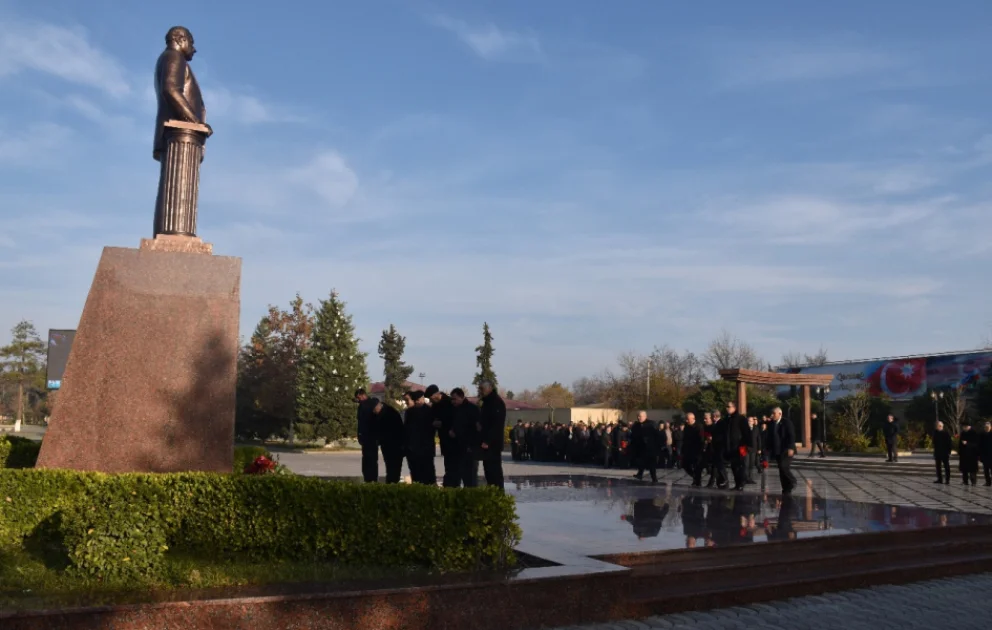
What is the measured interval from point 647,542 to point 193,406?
4833 millimetres

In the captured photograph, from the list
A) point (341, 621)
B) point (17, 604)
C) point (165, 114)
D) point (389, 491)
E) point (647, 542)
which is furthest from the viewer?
point (165, 114)

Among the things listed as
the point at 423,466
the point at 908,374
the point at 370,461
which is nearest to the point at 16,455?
the point at 370,461

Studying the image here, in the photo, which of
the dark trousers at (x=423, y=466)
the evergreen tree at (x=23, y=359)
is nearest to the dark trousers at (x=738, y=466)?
the dark trousers at (x=423, y=466)

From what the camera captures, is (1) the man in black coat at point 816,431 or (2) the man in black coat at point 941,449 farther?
(1) the man in black coat at point 816,431

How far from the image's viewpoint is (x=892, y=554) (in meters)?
8.07

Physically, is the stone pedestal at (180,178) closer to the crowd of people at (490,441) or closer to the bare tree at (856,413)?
the crowd of people at (490,441)

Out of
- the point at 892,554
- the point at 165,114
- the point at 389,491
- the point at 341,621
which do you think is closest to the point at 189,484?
the point at 389,491

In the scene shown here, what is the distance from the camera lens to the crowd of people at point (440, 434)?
401 inches

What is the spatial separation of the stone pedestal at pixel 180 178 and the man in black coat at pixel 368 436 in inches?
165

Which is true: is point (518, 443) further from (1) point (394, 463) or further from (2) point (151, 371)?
(2) point (151, 371)

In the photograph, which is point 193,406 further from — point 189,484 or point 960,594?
point 960,594

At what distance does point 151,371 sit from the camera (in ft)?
26.6

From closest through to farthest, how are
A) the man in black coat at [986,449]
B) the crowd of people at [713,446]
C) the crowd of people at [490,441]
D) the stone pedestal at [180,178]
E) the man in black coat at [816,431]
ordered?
the stone pedestal at [180,178], the crowd of people at [490,441], the crowd of people at [713,446], the man in black coat at [986,449], the man in black coat at [816,431]

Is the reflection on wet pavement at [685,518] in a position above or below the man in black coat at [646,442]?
below
